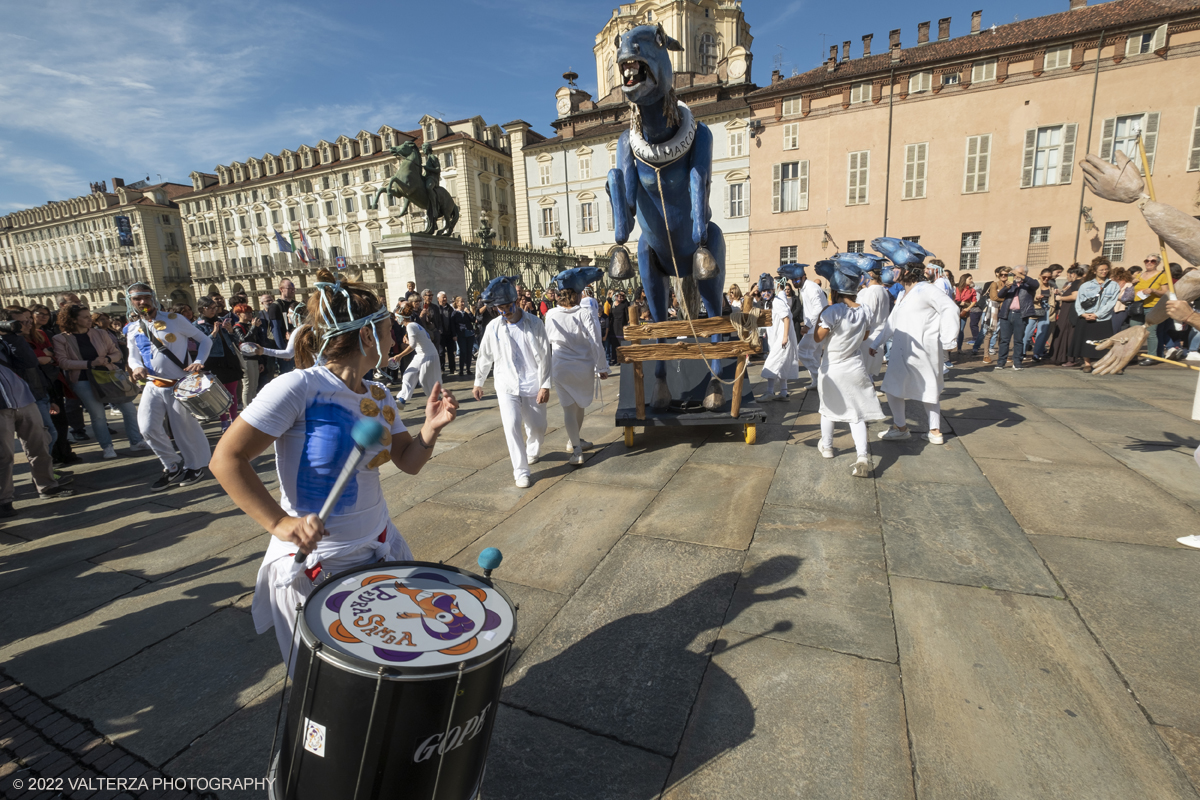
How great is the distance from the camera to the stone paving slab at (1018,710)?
5.89 feet

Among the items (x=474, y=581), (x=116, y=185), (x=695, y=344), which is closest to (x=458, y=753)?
(x=474, y=581)

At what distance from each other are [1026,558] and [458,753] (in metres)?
3.36

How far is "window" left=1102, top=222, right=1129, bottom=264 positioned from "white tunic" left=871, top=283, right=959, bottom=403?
23844 millimetres

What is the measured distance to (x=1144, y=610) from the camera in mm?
2645

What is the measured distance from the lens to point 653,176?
4996 millimetres

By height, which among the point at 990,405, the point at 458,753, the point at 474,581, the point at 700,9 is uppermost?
the point at 700,9

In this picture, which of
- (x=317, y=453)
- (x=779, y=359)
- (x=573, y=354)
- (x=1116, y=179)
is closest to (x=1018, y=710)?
(x=317, y=453)

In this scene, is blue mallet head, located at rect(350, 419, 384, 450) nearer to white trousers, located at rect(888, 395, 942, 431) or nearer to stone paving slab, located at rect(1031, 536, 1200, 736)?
stone paving slab, located at rect(1031, 536, 1200, 736)

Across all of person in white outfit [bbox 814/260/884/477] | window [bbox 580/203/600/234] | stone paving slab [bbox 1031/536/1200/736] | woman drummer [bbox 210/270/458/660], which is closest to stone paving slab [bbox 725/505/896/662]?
stone paving slab [bbox 1031/536/1200/736]

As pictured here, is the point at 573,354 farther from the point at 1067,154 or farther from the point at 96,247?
the point at 96,247

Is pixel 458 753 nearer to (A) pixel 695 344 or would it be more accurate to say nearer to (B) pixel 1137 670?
(B) pixel 1137 670

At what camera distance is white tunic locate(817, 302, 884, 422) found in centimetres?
468

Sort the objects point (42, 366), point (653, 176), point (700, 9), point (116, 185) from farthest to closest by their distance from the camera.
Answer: point (116, 185) → point (700, 9) → point (42, 366) → point (653, 176)

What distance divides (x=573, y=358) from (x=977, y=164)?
85.5 feet
